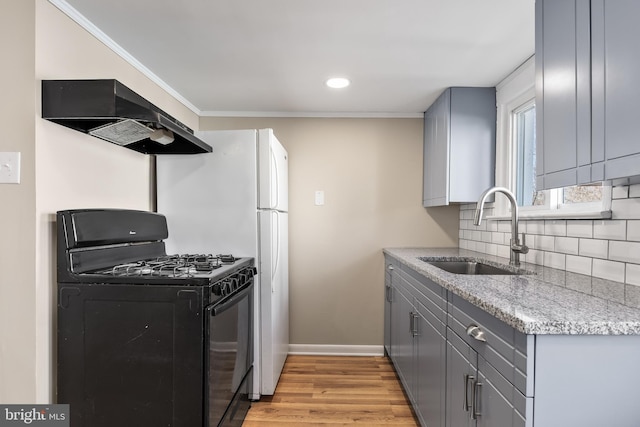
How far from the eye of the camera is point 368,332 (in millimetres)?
3262

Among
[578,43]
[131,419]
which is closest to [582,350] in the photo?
[578,43]

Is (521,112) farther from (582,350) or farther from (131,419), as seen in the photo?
(131,419)

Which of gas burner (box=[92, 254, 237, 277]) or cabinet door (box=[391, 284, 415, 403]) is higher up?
gas burner (box=[92, 254, 237, 277])

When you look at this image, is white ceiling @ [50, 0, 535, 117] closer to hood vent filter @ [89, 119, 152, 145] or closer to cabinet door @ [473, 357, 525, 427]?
hood vent filter @ [89, 119, 152, 145]

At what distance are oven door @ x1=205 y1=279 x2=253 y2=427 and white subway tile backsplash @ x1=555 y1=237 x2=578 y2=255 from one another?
170 cm

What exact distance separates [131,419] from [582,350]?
67.0 inches

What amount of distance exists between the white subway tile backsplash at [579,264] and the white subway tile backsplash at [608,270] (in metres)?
0.03

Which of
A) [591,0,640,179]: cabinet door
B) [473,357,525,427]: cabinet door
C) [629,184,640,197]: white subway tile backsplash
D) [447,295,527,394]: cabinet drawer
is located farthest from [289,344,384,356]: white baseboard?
[591,0,640,179]: cabinet door

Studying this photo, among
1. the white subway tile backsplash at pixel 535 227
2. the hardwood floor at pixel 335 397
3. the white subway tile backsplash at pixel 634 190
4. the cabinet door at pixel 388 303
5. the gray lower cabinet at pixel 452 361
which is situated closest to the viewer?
the gray lower cabinet at pixel 452 361

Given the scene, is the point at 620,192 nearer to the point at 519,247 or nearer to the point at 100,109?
the point at 519,247

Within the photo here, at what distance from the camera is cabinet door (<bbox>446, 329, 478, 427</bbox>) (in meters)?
1.30

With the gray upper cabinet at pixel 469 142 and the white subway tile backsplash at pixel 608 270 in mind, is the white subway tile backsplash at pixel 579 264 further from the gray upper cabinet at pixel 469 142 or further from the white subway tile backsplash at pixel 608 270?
the gray upper cabinet at pixel 469 142

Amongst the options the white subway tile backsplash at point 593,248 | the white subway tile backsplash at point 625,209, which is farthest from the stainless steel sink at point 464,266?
the white subway tile backsplash at point 625,209

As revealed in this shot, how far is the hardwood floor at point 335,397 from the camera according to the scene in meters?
2.21
